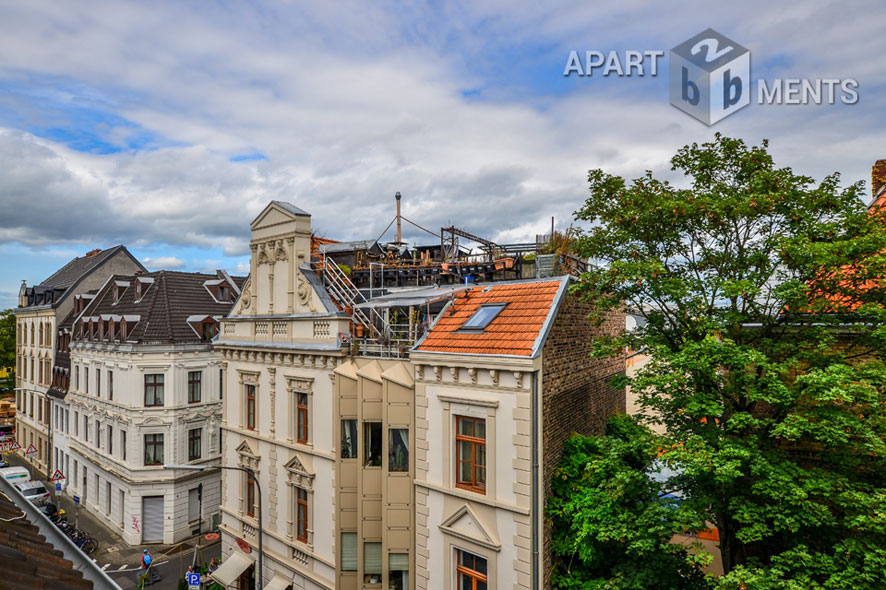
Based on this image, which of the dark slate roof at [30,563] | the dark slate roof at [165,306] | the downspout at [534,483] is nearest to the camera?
the dark slate roof at [30,563]

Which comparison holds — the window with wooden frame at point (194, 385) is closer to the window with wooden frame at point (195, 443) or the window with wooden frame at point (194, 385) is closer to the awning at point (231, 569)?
the window with wooden frame at point (195, 443)

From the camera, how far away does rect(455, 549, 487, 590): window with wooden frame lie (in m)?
14.8

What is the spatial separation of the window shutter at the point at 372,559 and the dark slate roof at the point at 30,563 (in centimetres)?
1159

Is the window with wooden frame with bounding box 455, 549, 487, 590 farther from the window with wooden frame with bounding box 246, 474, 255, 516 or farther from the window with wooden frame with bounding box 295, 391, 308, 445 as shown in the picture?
the window with wooden frame with bounding box 246, 474, 255, 516

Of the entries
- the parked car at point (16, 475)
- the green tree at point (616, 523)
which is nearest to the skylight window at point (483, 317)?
the green tree at point (616, 523)

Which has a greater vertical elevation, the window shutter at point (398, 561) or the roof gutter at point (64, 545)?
the roof gutter at point (64, 545)

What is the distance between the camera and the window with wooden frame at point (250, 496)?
23547 millimetres

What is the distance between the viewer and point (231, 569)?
75.9 ft

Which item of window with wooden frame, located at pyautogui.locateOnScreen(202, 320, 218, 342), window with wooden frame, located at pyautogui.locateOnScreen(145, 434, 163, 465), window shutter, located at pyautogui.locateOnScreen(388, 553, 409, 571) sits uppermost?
window with wooden frame, located at pyautogui.locateOnScreen(202, 320, 218, 342)

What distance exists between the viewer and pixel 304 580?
20453 mm

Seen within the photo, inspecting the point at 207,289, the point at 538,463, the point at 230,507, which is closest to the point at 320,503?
the point at 230,507

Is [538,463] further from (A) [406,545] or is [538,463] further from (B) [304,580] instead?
(B) [304,580]

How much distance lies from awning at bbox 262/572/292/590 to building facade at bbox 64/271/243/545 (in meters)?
14.8

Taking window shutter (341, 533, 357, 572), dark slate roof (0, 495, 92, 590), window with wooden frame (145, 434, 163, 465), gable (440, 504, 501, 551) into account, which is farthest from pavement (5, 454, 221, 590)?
dark slate roof (0, 495, 92, 590)
